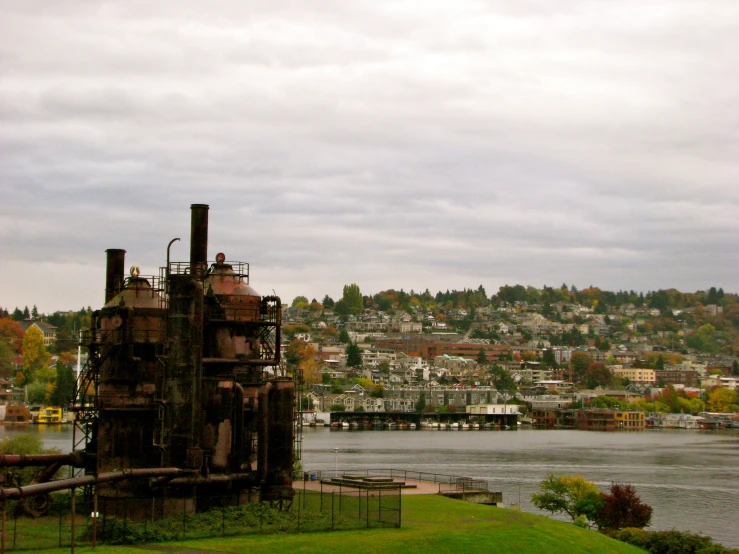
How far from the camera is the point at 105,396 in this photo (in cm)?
5647

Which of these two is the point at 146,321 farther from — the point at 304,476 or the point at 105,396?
the point at 304,476

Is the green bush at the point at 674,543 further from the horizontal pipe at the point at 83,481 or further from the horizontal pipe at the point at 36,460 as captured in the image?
the horizontal pipe at the point at 36,460

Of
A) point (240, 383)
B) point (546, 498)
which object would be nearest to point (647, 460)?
point (546, 498)

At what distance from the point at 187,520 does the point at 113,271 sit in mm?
17848

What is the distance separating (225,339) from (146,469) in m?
7.54

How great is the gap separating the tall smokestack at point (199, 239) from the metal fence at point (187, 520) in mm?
11107

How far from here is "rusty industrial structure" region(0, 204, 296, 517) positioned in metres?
53.1

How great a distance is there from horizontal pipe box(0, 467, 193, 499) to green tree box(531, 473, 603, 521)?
89.2 feet

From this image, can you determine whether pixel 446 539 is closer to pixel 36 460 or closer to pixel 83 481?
pixel 83 481

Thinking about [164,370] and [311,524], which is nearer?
[311,524]

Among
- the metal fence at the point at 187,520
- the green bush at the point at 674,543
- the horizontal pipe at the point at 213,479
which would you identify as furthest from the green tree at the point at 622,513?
the horizontal pipe at the point at 213,479

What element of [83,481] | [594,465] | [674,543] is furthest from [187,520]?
[594,465]

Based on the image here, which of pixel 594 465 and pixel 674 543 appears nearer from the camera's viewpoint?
pixel 674 543

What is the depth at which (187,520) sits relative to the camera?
163 feet
